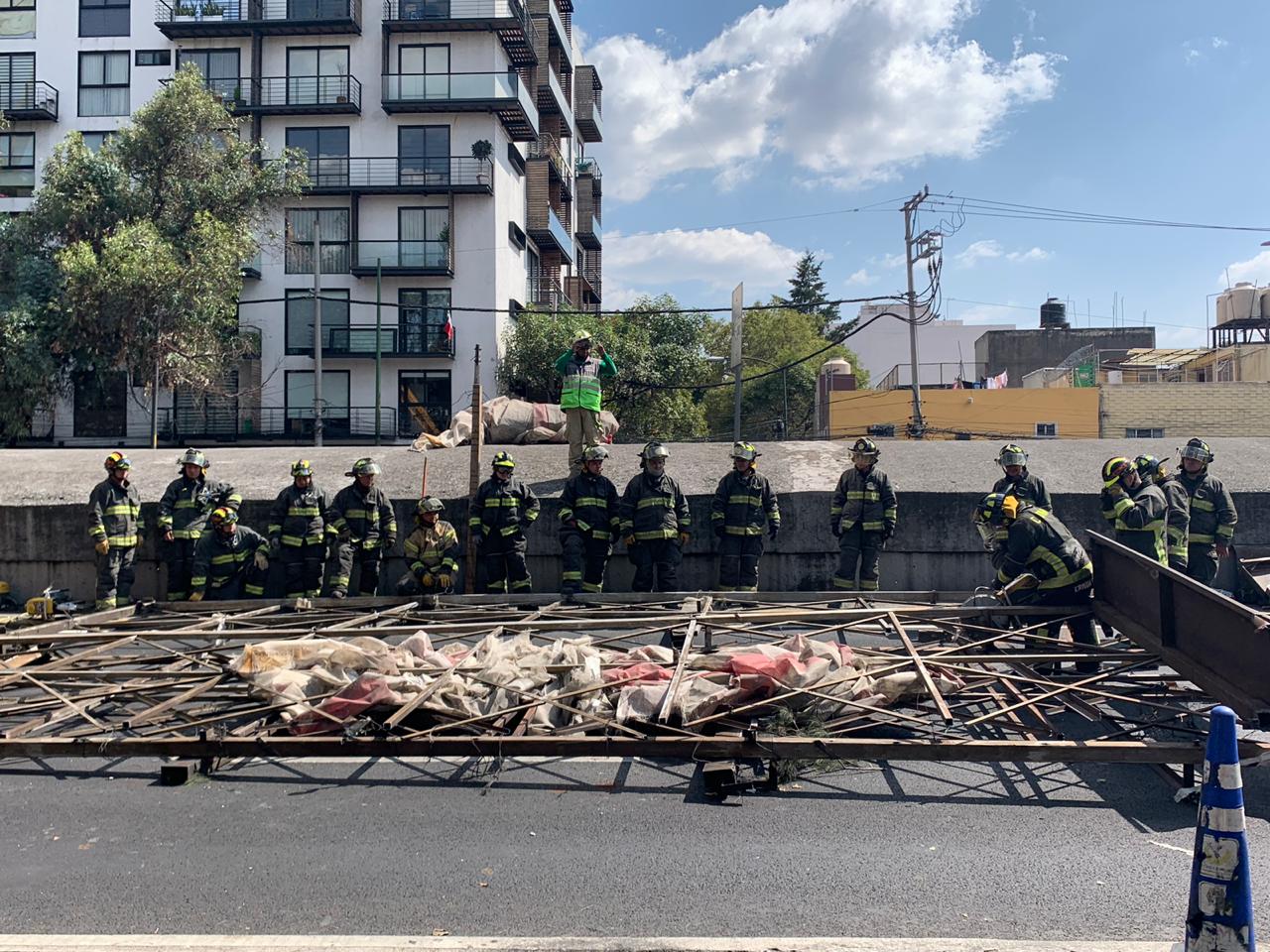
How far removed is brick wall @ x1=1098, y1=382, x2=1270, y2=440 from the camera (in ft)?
105

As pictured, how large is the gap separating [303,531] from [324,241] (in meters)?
26.3

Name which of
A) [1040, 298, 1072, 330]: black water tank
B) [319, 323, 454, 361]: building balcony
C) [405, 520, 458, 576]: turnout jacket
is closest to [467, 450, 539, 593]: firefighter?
[405, 520, 458, 576]: turnout jacket

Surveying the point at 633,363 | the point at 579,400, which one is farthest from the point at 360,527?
the point at 633,363

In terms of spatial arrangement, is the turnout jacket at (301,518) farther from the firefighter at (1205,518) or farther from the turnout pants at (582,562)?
the firefighter at (1205,518)

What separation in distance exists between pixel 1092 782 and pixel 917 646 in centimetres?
214

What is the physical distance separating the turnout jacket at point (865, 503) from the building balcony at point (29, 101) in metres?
35.9

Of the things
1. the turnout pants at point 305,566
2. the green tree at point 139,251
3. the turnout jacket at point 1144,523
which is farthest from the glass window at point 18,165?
the turnout jacket at point 1144,523

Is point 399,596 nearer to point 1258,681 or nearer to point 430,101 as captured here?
point 1258,681

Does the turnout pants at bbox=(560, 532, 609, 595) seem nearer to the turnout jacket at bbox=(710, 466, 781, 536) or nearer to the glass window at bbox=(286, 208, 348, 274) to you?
the turnout jacket at bbox=(710, 466, 781, 536)

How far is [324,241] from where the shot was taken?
33562 millimetres

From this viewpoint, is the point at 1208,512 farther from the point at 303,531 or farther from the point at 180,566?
the point at 180,566

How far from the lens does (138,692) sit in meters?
6.27

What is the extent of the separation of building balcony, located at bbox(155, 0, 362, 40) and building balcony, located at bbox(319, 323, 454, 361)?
36.2 ft

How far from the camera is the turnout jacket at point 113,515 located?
1020 centimetres
